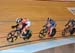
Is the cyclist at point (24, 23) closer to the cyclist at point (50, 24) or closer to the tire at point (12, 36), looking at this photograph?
the tire at point (12, 36)

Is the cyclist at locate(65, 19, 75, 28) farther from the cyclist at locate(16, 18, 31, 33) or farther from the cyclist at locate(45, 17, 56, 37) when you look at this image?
the cyclist at locate(16, 18, 31, 33)

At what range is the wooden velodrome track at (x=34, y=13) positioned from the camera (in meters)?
0.94

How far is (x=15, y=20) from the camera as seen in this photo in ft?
3.15

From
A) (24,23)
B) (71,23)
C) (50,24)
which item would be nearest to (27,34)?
(24,23)

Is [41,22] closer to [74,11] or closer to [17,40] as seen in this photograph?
[17,40]

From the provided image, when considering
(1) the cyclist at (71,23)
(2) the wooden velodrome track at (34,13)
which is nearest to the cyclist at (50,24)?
(2) the wooden velodrome track at (34,13)

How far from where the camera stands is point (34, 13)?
41.3 inches

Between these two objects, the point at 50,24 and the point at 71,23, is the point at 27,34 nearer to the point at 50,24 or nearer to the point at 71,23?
the point at 50,24

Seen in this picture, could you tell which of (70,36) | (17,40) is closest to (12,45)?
(17,40)

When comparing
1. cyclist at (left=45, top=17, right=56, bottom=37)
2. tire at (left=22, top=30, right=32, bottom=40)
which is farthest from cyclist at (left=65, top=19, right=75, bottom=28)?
tire at (left=22, top=30, right=32, bottom=40)

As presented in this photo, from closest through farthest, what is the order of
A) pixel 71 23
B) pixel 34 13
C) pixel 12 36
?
pixel 12 36 → pixel 34 13 → pixel 71 23

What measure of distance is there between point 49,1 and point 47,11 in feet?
0.23

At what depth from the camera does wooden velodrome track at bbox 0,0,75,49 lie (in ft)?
3.07

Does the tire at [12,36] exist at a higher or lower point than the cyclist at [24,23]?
lower
